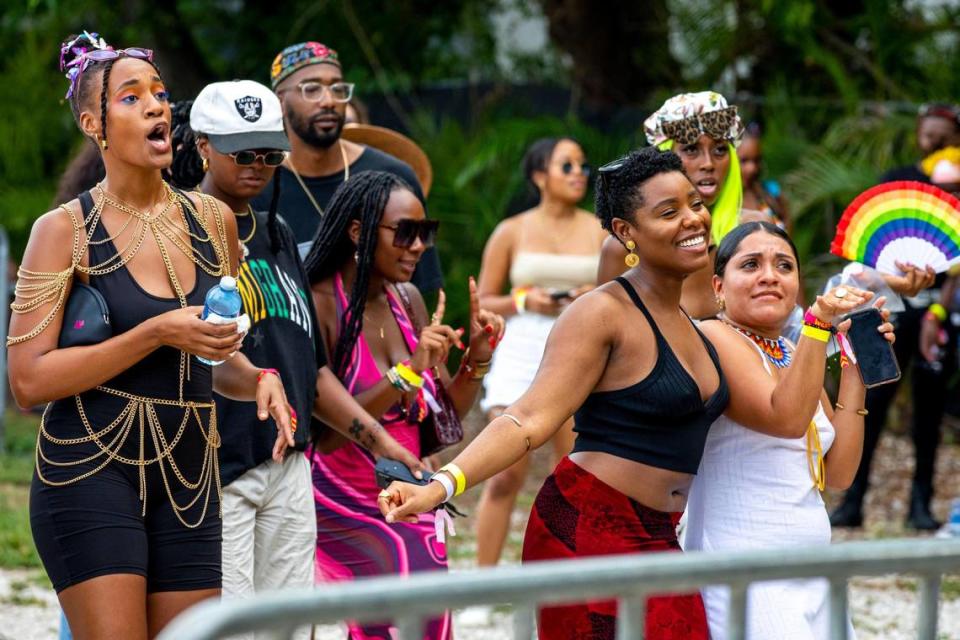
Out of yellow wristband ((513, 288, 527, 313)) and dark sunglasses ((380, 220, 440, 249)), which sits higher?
yellow wristband ((513, 288, 527, 313))

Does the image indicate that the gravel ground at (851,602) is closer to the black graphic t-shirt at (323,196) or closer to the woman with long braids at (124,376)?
the black graphic t-shirt at (323,196)

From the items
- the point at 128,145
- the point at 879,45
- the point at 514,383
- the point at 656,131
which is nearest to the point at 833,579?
the point at 128,145

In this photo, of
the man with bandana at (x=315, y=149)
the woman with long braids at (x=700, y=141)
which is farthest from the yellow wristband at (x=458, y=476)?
the man with bandana at (x=315, y=149)

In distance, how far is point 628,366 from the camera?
376 cm

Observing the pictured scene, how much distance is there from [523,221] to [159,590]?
4.48 metres

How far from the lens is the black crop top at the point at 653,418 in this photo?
3736 mm

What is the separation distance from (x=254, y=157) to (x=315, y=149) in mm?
1247

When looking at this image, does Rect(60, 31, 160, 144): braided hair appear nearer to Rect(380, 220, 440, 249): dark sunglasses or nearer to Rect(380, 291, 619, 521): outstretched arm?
Rect(380, 220, 440, 249): dark sunglasses

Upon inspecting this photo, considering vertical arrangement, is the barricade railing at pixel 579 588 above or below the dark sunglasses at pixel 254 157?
below

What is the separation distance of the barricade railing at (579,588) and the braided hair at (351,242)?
256cm

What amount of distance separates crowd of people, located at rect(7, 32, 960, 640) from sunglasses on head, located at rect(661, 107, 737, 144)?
55 cm

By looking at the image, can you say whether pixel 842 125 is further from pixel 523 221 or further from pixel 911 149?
pixel 523 221

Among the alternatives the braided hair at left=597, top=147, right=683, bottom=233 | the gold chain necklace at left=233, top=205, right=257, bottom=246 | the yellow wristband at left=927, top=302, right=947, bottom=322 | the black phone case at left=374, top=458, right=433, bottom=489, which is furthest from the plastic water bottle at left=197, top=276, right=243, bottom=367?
the yellow wristband at left=927, top=302, right=947, bottom=322

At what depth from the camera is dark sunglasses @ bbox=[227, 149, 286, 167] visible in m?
4.39
